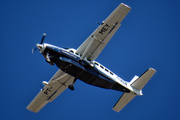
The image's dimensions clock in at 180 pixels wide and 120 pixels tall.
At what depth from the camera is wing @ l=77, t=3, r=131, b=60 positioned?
2500 cm

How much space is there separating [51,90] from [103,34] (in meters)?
8.93

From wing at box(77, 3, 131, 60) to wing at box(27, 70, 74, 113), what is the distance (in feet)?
13.5

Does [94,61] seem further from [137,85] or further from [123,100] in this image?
[123,100]

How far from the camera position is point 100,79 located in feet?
86.7

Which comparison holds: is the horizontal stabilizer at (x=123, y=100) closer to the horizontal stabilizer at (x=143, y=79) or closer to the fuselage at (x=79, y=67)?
the horizontal stabilizer at (x=143, y=79)

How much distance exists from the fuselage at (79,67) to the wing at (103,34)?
2.51 ft

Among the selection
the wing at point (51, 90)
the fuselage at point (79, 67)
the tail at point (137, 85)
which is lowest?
the wing at point (51, 90)

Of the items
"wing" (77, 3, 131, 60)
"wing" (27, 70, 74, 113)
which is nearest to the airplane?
"wing" (77, 3, 131, 60)

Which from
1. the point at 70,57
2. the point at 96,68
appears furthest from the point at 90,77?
the point at 70,57

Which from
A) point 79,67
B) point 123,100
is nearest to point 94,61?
point 79,67

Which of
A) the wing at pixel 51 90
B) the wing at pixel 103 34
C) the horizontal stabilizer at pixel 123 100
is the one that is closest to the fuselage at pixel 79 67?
the wing at pixel 103 34

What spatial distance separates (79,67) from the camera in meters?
25.3

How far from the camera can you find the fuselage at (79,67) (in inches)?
983

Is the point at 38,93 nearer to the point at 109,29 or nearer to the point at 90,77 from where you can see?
the point at 90,77
